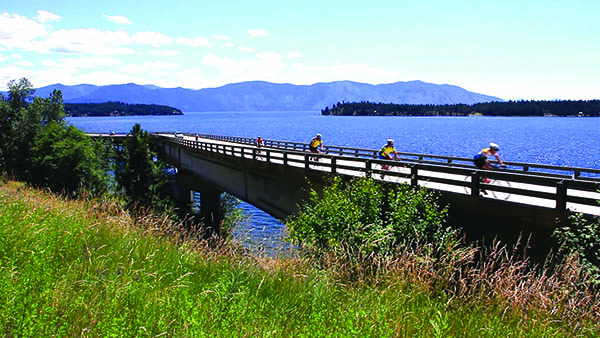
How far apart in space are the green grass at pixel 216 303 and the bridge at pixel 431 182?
488 centimetres

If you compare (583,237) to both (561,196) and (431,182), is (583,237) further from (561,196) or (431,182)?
(431,182)

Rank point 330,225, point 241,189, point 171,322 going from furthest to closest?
point 241,189, point 330,225, point 171,322

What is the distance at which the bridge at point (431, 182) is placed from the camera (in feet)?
35.0

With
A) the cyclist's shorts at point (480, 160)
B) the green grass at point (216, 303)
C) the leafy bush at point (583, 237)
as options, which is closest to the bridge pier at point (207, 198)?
the cyclist's shorts at point (480, 160)

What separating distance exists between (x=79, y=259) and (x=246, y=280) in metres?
2.54

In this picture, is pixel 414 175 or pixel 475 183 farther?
pixel 414 175

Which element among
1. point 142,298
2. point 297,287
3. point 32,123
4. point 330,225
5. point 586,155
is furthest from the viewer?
point 586,155

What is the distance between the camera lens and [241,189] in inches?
1123

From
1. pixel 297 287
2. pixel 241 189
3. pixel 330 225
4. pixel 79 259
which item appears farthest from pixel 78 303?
pixel 241 189

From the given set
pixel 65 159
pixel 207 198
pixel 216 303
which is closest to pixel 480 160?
pixel 216 303

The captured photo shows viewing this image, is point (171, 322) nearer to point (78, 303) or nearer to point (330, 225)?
point (78, 303)

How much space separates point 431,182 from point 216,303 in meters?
A: 11.9

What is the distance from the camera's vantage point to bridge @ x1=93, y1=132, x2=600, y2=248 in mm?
10656

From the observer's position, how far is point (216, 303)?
564 centimetres
